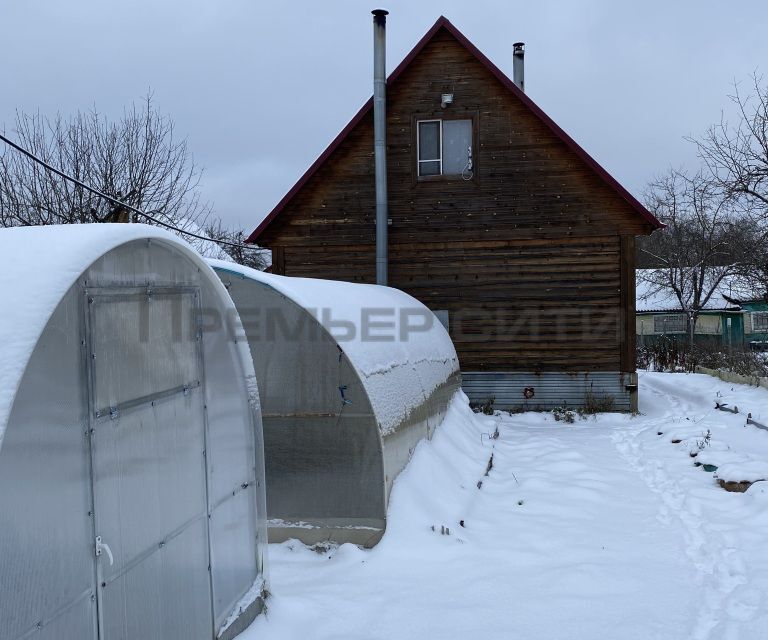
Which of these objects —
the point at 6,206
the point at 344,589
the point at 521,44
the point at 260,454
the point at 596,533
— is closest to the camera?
the point at 260,454

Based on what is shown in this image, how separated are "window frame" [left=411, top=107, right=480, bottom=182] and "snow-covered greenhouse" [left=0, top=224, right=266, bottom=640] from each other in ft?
33.3

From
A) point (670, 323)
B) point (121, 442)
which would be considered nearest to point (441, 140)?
point (121, 442)

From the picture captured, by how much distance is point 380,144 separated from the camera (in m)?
14.1

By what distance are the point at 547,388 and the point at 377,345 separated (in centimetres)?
765

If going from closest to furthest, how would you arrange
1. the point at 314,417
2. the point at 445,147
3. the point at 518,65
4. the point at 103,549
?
the point at 103,549 → the point at 314,417 → the point at 445,147 → the point at 518,65

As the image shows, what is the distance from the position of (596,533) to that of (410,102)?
9997 millimetres

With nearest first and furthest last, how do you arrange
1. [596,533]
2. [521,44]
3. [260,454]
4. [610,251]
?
[260,454], [596,533], [610,251], [521,44]

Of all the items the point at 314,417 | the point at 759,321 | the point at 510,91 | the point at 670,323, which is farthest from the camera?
the point at 759,321

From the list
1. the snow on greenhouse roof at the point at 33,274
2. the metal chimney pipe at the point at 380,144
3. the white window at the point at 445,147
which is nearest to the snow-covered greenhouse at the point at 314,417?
the snow on greenhouse roof at the point at 33,274

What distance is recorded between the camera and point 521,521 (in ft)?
23.8

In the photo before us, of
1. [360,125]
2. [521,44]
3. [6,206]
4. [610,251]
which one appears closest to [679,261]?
[521,44]

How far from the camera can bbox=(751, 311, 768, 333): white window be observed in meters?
38.8

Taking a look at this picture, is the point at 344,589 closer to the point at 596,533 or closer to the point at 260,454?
the point at 260,454

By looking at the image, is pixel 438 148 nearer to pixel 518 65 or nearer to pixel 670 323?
pixel 518 65
